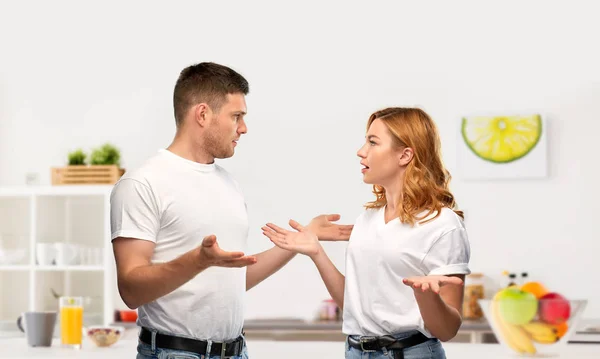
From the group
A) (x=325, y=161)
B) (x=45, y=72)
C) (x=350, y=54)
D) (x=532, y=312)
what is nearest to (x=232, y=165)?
(x=325, y=161)

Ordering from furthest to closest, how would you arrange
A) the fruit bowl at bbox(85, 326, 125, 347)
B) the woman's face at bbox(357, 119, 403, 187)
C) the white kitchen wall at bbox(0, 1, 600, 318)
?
1. the white kitchen wall at bbox(0, 1, 600, 318)
2. the fruit bowl at bbox(85, 326, 125, 347)
3. the woman's face at bbox(357, 119, 403, 187)

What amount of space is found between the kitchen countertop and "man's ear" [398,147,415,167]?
1.89 feet

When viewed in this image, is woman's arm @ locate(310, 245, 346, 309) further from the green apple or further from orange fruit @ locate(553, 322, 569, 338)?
orange fruit @ locate(553, 322, 569, 338)

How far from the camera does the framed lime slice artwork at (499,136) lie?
521 centimetres

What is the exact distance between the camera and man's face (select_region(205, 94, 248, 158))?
2195 millimetres

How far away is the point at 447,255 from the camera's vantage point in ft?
6.53

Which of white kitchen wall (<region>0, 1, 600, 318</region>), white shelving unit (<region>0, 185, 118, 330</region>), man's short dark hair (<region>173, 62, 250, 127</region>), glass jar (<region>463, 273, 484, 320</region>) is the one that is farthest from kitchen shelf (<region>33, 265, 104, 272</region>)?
man's short dark hair (<region>173, 62, 250, 127</region>)

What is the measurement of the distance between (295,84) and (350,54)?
40 cm

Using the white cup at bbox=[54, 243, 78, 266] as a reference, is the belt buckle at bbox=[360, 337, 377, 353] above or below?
above

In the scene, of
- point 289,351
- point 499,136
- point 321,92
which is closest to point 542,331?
point 289,351

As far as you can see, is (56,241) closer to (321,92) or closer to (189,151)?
(321,92)

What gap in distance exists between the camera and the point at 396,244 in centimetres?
202

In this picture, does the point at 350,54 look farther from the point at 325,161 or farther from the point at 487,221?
the point at 487,221

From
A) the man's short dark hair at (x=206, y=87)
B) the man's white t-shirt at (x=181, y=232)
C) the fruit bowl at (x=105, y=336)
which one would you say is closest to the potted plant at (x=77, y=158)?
the fruit bowl at (x=105, y=336)
